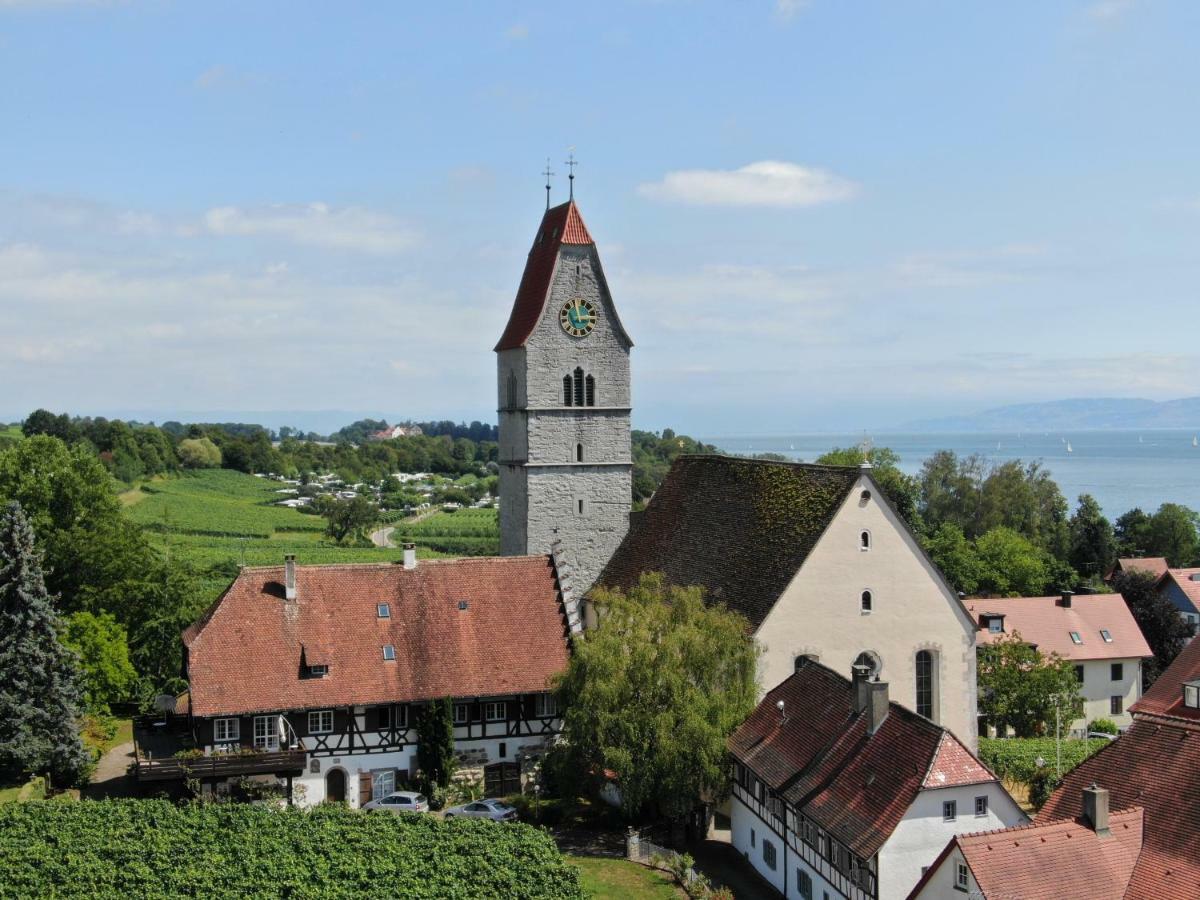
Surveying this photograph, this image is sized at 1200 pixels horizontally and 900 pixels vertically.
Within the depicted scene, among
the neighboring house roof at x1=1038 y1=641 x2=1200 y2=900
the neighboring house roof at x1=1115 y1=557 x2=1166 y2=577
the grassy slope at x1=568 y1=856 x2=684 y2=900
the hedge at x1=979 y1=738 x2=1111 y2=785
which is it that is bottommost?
the grassy slope at x1=568 y1=856 x2=684 y2=900

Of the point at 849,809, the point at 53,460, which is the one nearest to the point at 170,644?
the point at 53,460

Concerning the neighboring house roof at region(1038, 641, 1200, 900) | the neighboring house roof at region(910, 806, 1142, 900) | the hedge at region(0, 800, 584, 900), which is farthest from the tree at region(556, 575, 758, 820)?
the neighboring house roof at region(1038, 641, 1200, 900)

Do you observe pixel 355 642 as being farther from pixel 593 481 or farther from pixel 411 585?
pixel 593 481

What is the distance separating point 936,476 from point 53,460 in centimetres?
6326

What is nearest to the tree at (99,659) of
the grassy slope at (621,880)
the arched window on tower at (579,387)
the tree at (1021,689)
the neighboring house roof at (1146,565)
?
the arched window on tower at (579,387)

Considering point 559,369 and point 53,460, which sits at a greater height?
point 559,369

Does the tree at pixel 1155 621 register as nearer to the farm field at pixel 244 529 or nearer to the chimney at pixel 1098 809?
the chimney at pixel 1098 809

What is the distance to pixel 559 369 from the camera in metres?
43.2

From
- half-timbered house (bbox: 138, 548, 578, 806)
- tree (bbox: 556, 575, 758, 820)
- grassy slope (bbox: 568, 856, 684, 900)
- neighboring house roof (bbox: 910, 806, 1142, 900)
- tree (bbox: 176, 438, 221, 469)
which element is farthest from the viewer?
tree (bbox: 176, 438, 221, 469)

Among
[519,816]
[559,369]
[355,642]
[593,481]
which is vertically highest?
[559,369]

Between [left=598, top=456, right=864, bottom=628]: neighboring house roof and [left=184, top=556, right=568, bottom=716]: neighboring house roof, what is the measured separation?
14.3 ft

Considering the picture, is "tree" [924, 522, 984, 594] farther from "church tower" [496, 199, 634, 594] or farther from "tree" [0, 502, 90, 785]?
"tree" [0, 502, 90, 785]

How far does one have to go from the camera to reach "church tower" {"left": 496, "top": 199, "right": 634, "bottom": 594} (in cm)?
4291

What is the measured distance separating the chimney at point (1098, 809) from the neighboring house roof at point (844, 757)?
86.3 inches
